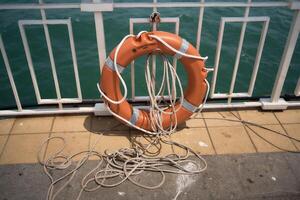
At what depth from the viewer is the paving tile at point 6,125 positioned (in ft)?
8.59

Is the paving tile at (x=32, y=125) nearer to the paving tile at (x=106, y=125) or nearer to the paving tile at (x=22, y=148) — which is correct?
the paving tile at (x=22, y=148)

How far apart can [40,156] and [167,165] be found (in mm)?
1002

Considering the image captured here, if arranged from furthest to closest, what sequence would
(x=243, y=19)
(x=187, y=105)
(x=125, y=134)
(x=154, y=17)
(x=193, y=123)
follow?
(x=193, y=123)
(x=125, y=134)
(x=187, y=105)
(x=243, y=19)
(x=154, y=17)

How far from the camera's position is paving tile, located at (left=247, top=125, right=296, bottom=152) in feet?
8.25

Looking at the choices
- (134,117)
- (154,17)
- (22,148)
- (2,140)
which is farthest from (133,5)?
(2,140)

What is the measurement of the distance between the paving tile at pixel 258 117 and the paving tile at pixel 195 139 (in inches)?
18.5

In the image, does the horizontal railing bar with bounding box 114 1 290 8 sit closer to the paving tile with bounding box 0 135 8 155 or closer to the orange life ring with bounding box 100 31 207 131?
the orange life ring with bounding box 100 31 207 131

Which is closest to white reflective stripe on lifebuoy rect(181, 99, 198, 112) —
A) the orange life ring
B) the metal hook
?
the orange life ring

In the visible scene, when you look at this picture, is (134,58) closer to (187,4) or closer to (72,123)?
(187,4)

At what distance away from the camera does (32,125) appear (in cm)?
270

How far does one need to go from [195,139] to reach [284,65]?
1.04 metres

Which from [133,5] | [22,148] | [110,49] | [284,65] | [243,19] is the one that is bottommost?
[110,49]

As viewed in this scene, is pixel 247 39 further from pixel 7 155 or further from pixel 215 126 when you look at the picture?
pixel 7 155

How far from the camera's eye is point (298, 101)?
3008 mm
